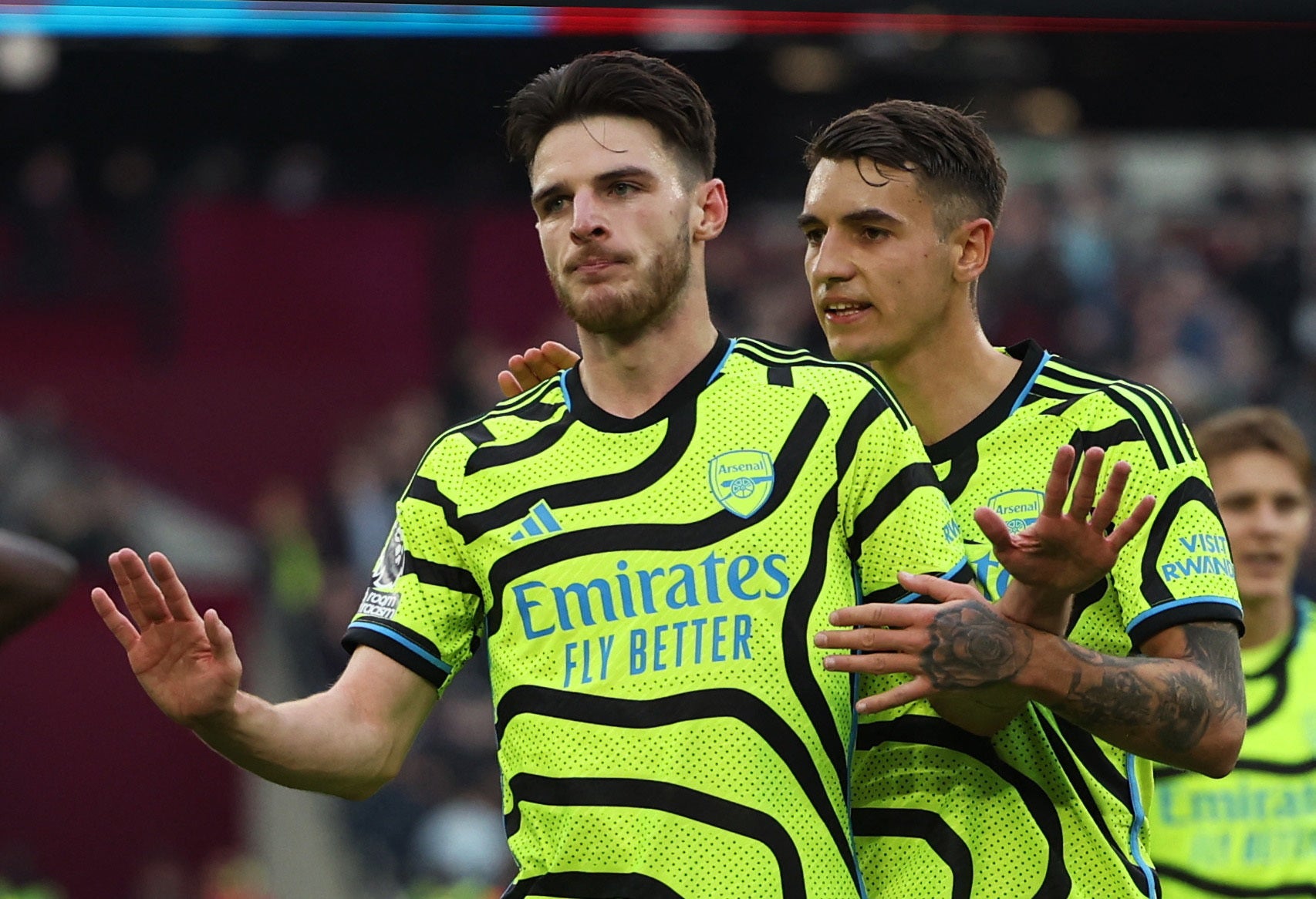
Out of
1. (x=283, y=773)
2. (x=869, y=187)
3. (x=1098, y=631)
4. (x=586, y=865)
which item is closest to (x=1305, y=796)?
(x=1098, y=631)

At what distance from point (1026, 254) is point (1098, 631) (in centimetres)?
A: 1291

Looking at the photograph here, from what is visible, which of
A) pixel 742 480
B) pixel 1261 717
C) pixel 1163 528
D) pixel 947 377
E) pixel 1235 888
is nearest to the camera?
pixel 742 480

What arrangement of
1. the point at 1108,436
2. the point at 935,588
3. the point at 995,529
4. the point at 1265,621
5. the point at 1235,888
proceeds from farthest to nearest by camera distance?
1. the point at 1265,621
2. the point at 1235,888
3. the point at 1108,436
4. the point at 935,588
5. the point at 995,529

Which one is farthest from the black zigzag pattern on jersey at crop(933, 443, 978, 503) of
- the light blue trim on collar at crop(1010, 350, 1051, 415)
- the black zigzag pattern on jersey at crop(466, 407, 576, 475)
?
the black zigzag pattern on jersey at crop(466, 407, 576, 475)

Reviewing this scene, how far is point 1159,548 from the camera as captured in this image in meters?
3.49

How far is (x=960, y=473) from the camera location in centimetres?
375

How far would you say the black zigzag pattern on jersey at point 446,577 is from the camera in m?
3.52

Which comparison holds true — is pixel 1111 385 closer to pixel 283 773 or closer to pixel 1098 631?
pixel 1098 631

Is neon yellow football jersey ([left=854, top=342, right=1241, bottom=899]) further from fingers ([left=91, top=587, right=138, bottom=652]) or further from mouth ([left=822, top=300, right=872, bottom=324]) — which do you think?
fingers ([left=91, top=587, right=138, bottom=652])

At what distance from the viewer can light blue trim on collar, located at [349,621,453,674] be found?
3.51 m

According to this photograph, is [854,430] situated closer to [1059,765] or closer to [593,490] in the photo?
[593,490]

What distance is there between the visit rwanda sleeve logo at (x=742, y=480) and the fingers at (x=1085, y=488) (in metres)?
0.55

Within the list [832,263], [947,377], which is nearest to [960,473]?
[947,377]

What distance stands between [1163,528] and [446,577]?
4.52 ft
